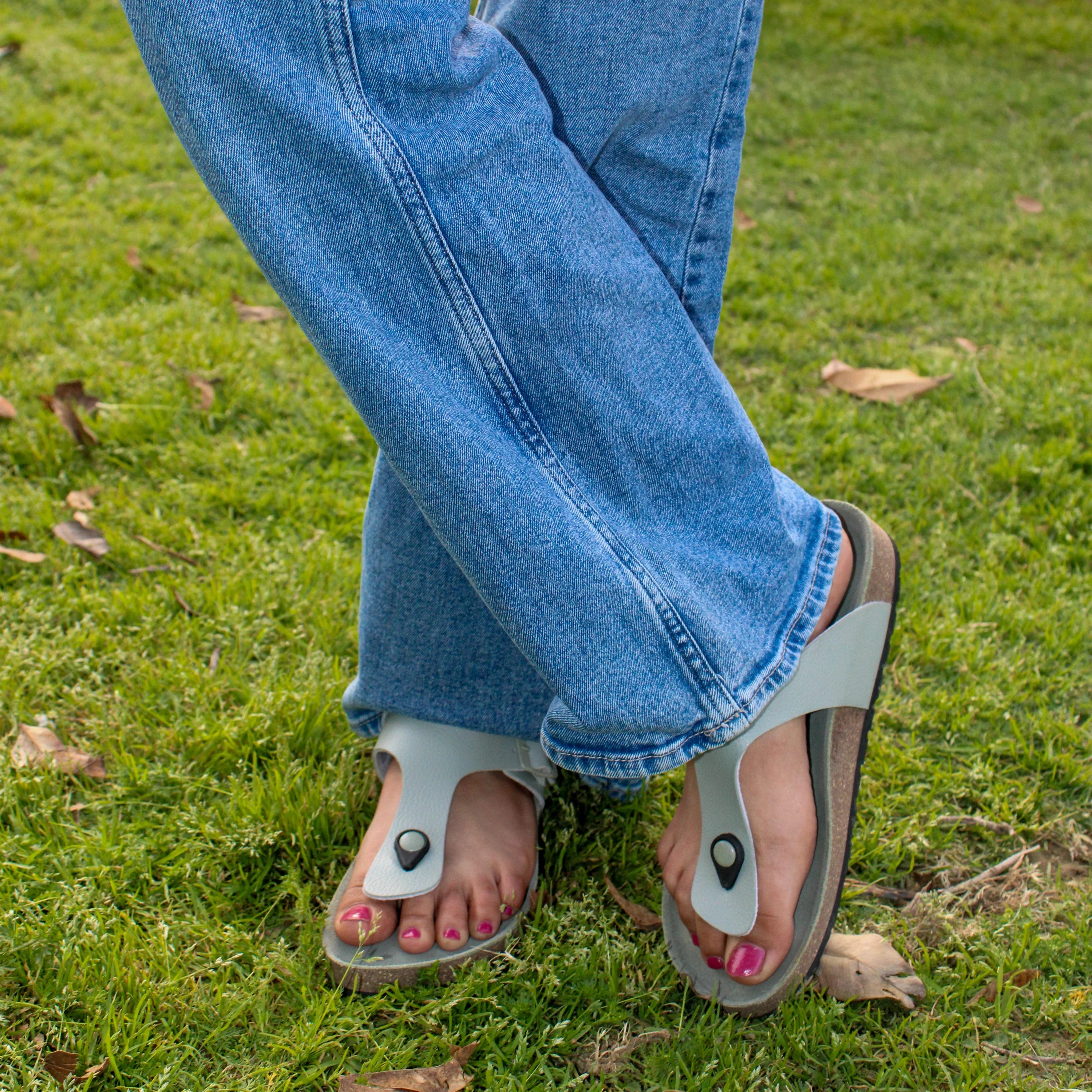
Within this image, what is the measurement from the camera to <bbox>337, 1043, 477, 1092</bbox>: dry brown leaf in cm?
92

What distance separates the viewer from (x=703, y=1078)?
0.93 meters

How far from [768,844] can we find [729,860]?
5 centimetres

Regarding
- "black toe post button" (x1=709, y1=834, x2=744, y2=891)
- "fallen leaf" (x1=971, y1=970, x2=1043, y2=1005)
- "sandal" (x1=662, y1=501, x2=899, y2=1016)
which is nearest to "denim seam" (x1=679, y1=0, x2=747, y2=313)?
"sandal" (x1=662, y1=501, x2=899, y2=1016)

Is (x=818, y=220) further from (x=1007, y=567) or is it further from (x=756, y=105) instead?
(x=1007, y=567)

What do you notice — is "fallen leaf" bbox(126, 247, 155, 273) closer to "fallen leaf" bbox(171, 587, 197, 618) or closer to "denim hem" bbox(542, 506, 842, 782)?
"fallen leaf" bbox(171, 587, 197, 618)

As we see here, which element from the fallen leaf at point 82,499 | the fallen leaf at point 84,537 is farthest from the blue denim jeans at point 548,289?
the fallen leaf at point 82,499

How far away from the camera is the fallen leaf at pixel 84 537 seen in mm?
1597

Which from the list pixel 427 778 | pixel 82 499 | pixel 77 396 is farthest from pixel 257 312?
pixel 427 778

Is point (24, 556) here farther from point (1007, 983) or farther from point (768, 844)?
point (1007, 983)

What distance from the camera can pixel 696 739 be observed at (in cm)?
90

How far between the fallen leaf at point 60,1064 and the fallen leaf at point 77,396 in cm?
131

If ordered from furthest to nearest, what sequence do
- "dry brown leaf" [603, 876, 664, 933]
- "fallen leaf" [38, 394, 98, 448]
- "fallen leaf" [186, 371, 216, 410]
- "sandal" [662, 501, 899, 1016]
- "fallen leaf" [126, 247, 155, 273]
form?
"fallen leaf" [126, 247, 155, 273] → "fallen leaf" [186, 371, 216, 410] → "fallen leaf" [38, 394, 98, 448] → "dry brown leaf" [603, 876, 664, 933] → "sandal" [662, 501, 899, 1016]

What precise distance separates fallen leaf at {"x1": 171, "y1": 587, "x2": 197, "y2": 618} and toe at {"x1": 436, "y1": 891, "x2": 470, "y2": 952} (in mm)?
662

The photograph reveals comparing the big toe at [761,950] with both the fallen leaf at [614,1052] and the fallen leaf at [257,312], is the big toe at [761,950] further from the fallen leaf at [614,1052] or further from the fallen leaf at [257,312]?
the fallen leaf at [257,312]
